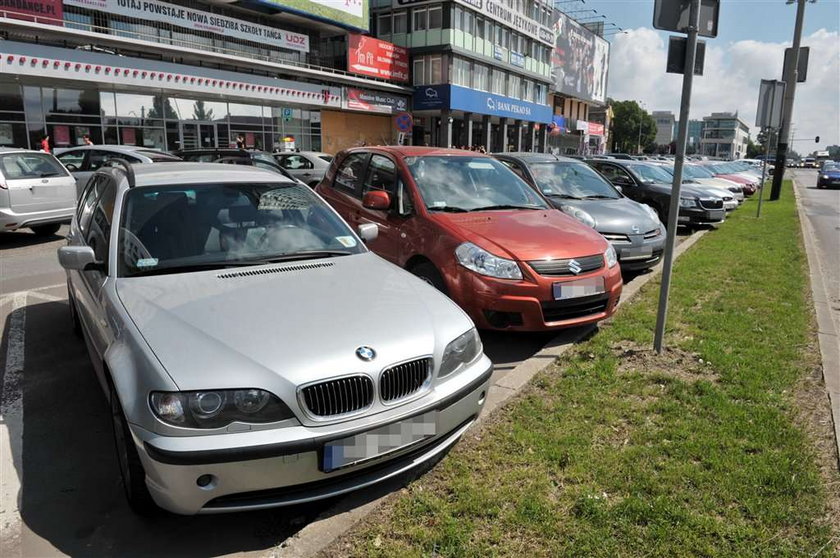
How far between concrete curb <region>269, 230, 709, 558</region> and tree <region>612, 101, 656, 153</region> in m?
106

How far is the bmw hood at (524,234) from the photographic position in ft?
16.4

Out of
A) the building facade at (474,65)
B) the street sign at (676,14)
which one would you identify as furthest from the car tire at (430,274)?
the building facade at (474,65)

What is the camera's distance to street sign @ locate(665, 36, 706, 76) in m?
4.36

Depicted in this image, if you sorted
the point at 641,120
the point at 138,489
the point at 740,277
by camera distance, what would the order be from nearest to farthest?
the point at 138,489, the point at 740,277, the point at 641,120

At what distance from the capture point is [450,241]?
5.08m

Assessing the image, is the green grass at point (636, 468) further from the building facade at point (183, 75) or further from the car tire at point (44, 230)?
the building facade at point (183, 75)

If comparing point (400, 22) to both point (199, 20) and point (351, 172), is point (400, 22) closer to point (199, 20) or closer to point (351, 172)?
point (199, 20)

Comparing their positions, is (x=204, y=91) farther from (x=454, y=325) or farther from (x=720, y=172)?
(x=454, y=325)

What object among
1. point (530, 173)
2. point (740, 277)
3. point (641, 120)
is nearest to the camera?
point (740, 277)

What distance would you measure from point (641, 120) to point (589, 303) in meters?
108

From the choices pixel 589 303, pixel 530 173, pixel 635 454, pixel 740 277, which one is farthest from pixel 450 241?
pixel 740 277

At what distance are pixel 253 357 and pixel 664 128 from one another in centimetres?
14115

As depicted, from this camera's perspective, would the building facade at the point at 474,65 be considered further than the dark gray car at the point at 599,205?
Yes

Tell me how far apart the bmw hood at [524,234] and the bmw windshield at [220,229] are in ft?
4.56
